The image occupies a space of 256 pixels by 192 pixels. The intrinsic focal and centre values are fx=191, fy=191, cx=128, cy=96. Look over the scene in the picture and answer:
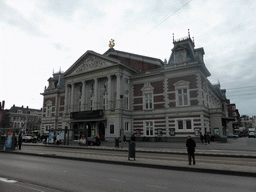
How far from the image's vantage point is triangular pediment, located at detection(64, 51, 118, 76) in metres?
41.4

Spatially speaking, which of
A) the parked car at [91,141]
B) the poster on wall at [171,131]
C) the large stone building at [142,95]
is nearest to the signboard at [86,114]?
the large stone building at [142,95]

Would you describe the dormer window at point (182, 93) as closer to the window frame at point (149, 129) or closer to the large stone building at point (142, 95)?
the large stone building at point (142, 95)

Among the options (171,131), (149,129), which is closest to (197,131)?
(171,131)

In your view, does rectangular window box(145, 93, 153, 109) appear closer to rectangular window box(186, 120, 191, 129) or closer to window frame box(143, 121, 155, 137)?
window frame box(143, 121, 155, 137)

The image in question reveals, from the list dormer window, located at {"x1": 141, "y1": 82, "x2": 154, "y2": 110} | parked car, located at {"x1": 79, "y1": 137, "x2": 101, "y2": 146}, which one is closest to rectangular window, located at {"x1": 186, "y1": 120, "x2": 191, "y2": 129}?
dormer window, located at {"x1": 141, "y1": 82, "x2": 154, "y2": 110}

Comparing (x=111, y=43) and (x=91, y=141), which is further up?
(x=111, y=43)

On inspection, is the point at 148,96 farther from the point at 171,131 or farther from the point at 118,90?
the point at 171,131

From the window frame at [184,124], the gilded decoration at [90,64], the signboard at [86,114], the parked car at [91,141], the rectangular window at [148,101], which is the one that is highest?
the gilded decoration at [90,64]

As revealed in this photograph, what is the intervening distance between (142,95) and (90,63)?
14.3 m

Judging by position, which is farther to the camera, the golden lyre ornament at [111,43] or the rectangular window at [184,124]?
the golden lyre ornament at [111,43]

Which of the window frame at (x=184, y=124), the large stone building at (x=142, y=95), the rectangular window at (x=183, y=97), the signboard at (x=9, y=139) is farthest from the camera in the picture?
the rectangular window at (x=183, y=97)

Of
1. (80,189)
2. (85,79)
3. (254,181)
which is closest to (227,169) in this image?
(254,181)

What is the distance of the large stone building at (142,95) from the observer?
111 ft

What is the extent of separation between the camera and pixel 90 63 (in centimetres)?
4400
